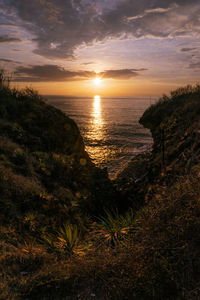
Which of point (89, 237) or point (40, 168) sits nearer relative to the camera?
point (89, 237)

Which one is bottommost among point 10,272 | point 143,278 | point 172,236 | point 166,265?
point 10,272

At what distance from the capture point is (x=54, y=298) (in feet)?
6.84

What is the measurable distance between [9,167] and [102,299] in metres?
4.98

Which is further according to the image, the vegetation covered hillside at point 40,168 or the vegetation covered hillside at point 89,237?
the vegetation covered hillside at point 40,168

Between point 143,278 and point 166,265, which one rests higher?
point 166,265

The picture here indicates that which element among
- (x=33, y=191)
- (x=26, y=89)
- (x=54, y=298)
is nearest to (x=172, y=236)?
(x=54, y=298)

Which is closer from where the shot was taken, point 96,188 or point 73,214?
point 73,214

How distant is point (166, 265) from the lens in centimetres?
212

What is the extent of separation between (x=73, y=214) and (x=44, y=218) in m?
1.10

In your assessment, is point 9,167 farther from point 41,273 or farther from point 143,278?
point 143,278

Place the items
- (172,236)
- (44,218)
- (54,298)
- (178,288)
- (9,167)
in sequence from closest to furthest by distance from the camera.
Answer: (178,288), (54,298), (172,236), (44,218), (9,167)

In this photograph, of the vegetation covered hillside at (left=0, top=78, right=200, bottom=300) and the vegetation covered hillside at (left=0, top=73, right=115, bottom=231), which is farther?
the vegetation covered hillside at (left=0, top=73, right=115, bottom=231)

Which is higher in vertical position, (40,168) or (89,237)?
(40,168)

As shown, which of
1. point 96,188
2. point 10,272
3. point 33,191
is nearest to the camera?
point 10,272
